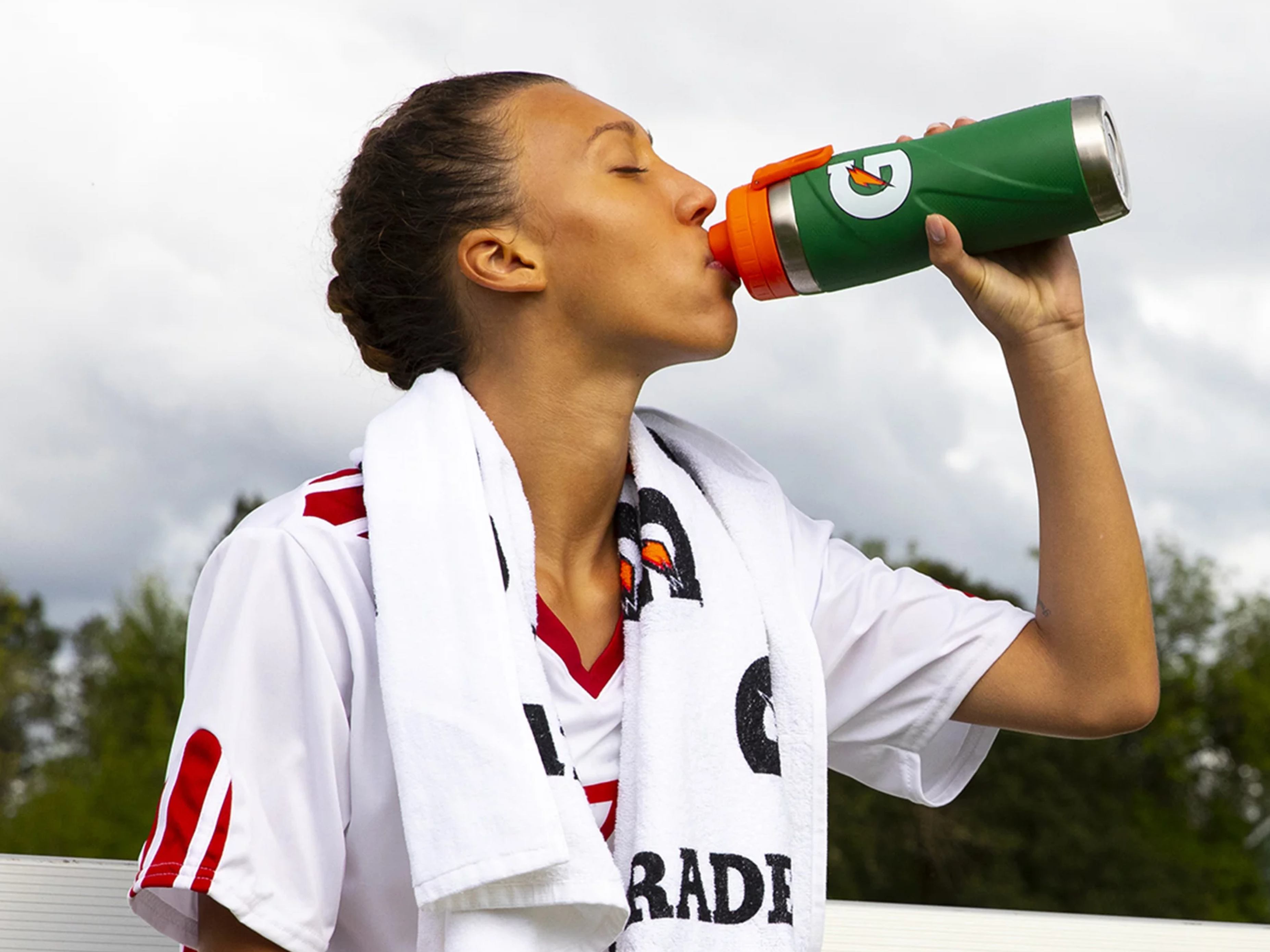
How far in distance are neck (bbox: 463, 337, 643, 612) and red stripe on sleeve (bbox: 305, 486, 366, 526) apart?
0.17 metres

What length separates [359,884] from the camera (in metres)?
1.13

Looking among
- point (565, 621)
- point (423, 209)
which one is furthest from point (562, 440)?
point (423, 209)

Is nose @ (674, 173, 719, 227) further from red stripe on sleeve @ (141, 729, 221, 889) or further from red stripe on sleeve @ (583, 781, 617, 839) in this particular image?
red stripe on sleeve @ (141, 729, 221, 889)

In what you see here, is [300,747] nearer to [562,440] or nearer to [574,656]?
[574,656]

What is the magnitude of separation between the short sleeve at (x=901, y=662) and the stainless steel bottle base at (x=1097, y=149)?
42cm

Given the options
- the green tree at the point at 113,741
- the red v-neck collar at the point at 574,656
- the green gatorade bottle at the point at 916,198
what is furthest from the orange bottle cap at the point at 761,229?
the green tree at the point at 113,741

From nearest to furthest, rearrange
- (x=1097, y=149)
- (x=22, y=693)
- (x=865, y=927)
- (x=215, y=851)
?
(x=215, y=851), (x=1097, y=149), (x=865, y=927), (x=22, y=693)

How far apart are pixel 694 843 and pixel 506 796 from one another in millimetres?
229

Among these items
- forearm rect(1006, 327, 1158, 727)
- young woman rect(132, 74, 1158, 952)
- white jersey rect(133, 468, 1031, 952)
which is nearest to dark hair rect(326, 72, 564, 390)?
young woman rect(132, 74, 1158, 952)

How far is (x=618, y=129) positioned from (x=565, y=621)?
0.49 metres

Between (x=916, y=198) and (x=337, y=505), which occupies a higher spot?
(x=916, y=198)

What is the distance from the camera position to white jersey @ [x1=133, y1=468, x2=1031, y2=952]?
103cm

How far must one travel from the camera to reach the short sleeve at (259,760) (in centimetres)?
103

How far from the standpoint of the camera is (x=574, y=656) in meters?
1.26
